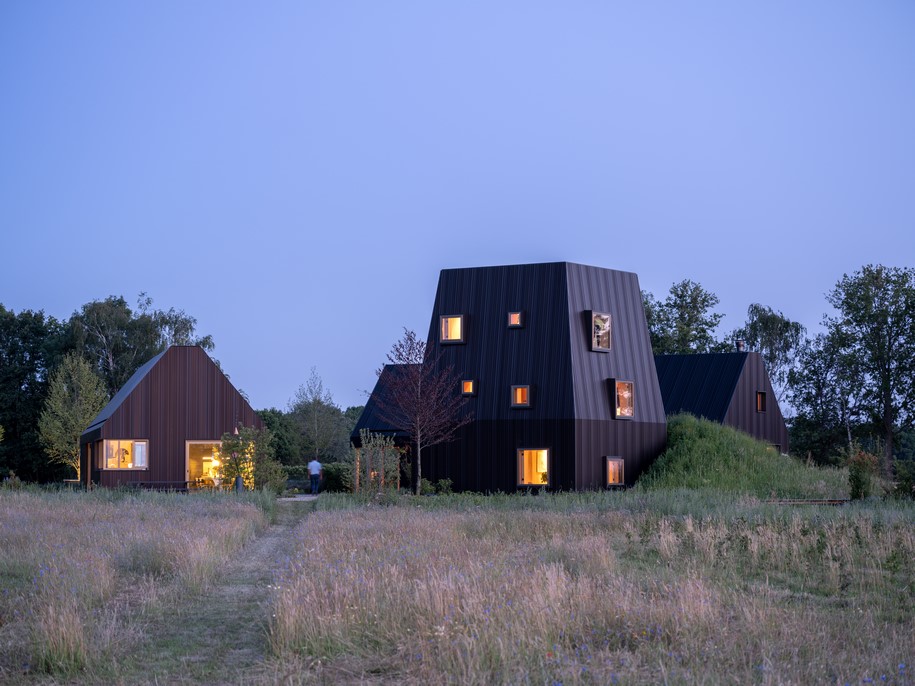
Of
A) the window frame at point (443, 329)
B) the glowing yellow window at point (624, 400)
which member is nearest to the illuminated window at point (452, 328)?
the window frame at point (443, 329)

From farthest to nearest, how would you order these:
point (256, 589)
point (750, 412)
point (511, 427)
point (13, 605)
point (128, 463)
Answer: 1. point (750, 412)
2. point (128, 463)
3. point (511, 427)
4. point (256, 589)
5. point (13, 605)

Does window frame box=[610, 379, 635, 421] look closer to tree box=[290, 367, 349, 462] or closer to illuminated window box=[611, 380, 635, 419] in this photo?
illuminated window box=[611, 380, 635, 419]

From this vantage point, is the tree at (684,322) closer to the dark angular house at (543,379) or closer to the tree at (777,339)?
the tree at (777,339)

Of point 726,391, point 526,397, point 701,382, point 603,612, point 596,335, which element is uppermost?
point 596,335

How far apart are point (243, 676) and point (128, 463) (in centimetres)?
3016

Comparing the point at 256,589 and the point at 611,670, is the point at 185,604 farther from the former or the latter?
the point at 611,670

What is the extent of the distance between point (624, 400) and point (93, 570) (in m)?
23.0

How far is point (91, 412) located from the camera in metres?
48.0

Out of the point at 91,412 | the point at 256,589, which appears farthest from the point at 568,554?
the point at 91,412

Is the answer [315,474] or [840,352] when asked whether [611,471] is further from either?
[840,352]

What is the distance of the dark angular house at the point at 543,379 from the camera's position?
29.9 metres

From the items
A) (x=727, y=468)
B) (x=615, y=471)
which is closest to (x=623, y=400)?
(x=615, y=471)

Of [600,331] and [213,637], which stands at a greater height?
[600,331]

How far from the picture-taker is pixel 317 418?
50.1m
